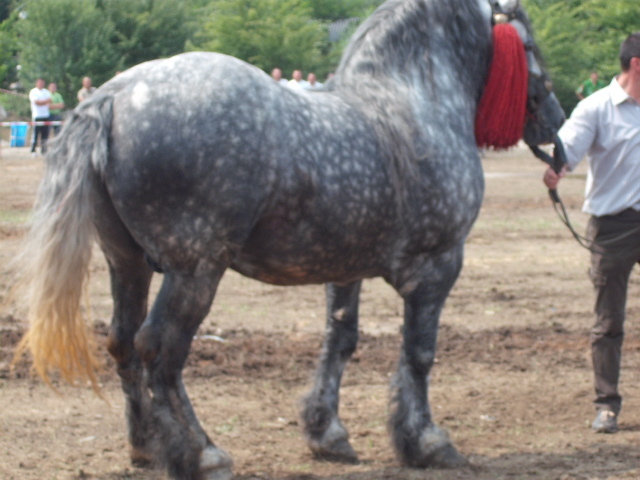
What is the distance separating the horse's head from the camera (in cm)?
481

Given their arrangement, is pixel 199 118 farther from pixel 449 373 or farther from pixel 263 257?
pixel 449 373

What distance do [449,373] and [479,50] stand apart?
208 cm

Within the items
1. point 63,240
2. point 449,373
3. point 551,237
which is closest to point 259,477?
point 63,240

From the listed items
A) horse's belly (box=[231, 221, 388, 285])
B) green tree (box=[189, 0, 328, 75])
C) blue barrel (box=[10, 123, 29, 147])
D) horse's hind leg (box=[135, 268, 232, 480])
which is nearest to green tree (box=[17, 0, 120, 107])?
green tree (box=[189, 0, 328, 75])

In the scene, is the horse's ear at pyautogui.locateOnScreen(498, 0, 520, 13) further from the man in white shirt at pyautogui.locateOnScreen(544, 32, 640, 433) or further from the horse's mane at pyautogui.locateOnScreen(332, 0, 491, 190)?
the man in white shirt at pyautogui.locateOnScreen(544, 32, 640, 433)

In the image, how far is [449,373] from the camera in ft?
19.5

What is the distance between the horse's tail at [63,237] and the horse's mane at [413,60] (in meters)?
1.18

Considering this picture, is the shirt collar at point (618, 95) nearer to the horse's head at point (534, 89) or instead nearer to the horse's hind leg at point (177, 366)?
the horse's head at point (534, 89)

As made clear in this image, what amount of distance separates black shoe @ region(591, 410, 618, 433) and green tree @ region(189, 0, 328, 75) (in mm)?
32370

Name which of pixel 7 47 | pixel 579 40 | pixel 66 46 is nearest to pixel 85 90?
pixel 66 46

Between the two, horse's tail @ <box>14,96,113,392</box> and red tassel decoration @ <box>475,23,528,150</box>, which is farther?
red tassel decoration @ <box>475,23,528,150</box>

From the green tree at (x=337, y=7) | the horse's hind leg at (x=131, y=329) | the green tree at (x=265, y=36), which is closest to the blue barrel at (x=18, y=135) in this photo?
the green tree at (x=265, y=36)

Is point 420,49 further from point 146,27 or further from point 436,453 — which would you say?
point 146,27

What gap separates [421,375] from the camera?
4.54m
